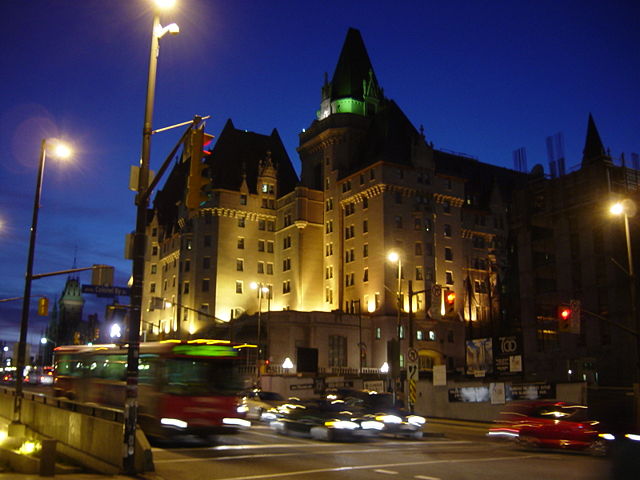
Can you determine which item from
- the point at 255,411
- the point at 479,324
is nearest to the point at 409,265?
the point at 479,324

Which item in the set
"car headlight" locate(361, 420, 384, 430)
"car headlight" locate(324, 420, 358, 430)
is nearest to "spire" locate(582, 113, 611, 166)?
"car headlight" locate(361, 420, 384, 430)

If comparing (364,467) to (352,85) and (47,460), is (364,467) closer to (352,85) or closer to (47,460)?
(47,460)

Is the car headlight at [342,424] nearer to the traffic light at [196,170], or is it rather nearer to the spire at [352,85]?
the traffic light at [196,170]

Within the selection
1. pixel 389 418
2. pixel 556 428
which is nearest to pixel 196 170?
pixel 556 428

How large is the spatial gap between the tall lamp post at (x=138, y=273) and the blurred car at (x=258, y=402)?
20471 mm

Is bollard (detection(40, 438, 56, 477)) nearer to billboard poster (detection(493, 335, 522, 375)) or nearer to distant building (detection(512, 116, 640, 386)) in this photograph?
billboard poster (detection(493, 335, 522, 375))

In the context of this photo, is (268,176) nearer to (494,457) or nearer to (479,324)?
(479,324)

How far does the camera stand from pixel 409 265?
80.4 meters

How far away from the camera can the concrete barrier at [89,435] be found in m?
14.9

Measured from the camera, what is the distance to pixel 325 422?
2547 centimetres

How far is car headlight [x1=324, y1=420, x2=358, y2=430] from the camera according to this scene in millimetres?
24953

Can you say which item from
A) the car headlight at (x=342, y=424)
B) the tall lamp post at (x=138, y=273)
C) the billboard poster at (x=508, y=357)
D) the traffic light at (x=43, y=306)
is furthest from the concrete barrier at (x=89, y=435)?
the billboard poster at (x=508, y=357)

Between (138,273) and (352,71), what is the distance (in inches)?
3405

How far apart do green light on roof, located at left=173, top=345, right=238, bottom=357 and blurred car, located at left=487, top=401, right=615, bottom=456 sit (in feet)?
35.6
